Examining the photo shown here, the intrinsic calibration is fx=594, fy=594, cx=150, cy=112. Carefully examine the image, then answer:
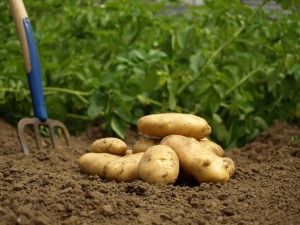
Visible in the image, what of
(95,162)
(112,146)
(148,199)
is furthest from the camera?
(112,146)

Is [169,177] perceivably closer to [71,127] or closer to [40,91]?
[40,91]

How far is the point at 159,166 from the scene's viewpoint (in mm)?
2410

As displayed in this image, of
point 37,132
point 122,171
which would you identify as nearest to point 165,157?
point 122,171

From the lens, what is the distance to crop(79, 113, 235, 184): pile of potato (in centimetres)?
244

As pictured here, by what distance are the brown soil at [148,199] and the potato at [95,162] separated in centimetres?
5

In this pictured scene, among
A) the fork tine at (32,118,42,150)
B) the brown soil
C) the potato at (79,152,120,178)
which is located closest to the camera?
the brown soil

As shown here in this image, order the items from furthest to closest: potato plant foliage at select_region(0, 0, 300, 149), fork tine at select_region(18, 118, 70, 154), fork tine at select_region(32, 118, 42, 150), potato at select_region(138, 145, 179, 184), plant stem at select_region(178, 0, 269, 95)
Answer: plant stem at select_region(178, 0, 269, 95), potato plant foliage at select_region(0, 0, 300, 149), fork tine at select_region(32, 118, 42, 150), fork tine at select_region(18, 118, 70, 154), potato at select_region(138, 145, 179, 184)

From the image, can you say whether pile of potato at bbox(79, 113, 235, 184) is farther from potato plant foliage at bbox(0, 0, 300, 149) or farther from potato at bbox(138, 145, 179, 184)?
potato plant foliage at bbox(0, 0, 300, 149)

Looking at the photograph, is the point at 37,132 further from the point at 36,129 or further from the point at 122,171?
the point at 122,171

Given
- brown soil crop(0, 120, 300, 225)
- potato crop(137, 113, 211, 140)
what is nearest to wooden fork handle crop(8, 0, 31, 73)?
brown soil crop(0, 120, 300, 225)

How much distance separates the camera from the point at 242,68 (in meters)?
4.18

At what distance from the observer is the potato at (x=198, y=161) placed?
247cm

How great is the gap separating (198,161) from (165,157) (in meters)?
0.14

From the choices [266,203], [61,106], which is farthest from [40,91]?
[266,203]
